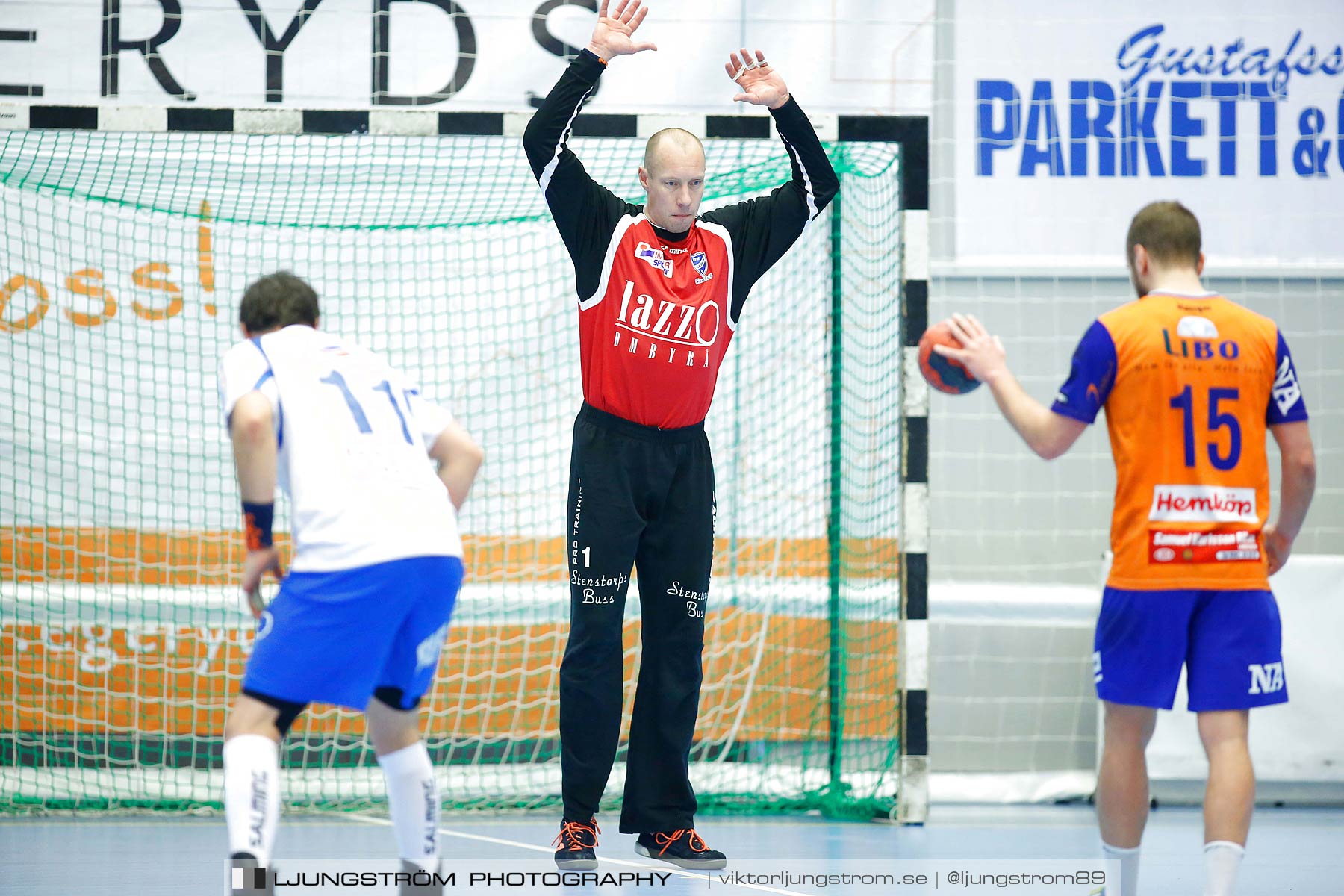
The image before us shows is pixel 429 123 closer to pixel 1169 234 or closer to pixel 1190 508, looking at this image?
pixel 1169 234

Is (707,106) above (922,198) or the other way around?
above

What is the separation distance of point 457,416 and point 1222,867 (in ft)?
13.4

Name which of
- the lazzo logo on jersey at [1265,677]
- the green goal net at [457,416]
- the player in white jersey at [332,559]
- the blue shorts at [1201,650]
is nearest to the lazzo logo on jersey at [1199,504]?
the blue shorts at [1201,650]

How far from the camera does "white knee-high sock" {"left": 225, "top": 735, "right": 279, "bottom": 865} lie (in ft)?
8.44

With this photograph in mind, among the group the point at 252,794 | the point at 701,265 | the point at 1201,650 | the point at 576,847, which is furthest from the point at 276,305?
the point at 1201,650

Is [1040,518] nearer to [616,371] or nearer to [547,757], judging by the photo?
[547,757]

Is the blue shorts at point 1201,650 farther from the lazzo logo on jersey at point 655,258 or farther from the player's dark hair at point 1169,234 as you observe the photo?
the lazzo logo on jersey at point 655,258

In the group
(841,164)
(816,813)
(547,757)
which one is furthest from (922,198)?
(547,757)

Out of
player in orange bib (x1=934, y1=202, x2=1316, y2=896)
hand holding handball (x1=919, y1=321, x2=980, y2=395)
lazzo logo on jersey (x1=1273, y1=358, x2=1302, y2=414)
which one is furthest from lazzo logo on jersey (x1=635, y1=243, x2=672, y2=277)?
lazzo logo on jersey (x1=1273, y1=358, x2=1302, y2=414)

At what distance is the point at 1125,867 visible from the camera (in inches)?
124

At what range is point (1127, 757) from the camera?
10.1ft

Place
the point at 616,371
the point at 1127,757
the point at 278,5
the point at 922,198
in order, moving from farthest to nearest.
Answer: the point at 278,5 < the point at 922,198 < the point at 616,371 < the point at 1127,757

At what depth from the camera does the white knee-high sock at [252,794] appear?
2572mm

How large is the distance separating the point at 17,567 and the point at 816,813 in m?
3.59
